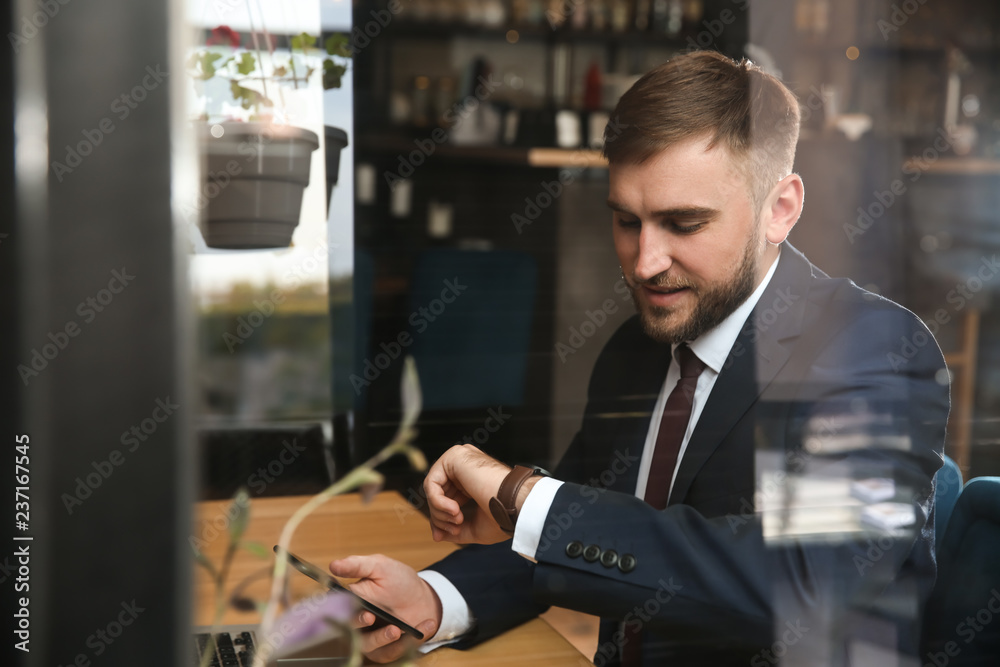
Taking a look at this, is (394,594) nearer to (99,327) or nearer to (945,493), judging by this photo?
(99,327)

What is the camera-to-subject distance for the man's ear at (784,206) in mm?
1074

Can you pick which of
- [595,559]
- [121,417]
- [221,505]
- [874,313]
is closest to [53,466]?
[121,417]

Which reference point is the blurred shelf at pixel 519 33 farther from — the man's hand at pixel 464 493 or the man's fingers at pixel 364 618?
the man's fingers at pixel 364 618

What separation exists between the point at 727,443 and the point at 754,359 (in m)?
0.12

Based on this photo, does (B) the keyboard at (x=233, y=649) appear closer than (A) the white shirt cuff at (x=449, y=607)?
Yes

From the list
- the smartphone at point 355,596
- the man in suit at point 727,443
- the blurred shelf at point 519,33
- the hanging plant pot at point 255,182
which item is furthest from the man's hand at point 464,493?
the blurred shelf at point 519,33

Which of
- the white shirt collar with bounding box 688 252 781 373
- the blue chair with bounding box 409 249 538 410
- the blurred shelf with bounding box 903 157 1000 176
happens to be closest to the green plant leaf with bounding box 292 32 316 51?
the blue chair with bounding box 409 249 538 410

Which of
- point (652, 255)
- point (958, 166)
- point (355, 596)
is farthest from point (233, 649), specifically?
point (958, 166)

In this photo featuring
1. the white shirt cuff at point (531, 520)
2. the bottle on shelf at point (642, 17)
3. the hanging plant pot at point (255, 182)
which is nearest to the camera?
the hanging plant pot at point (255, 182)

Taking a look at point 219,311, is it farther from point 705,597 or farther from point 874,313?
point 874,313

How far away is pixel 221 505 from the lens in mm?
664

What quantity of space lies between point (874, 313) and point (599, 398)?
0.40 meters

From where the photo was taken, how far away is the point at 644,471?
113 cm

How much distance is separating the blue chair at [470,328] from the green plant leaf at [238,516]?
335 mm
